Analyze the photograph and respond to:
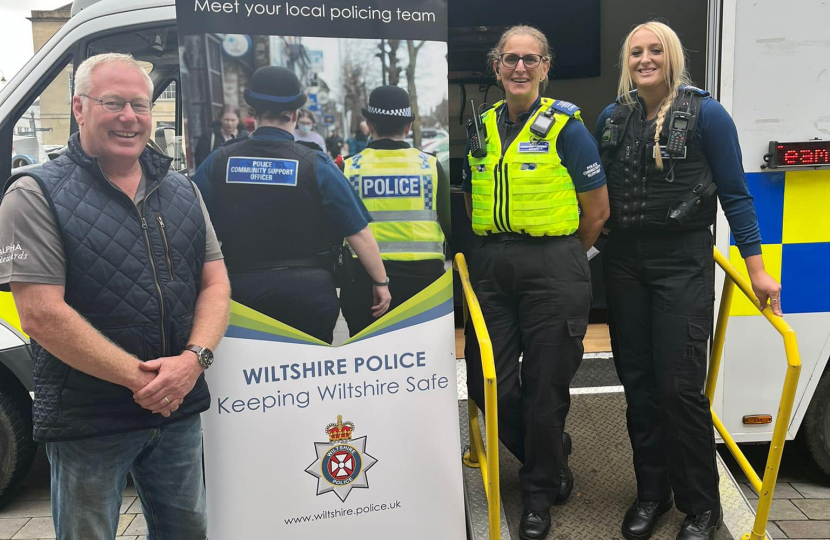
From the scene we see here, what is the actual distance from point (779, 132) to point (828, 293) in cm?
68

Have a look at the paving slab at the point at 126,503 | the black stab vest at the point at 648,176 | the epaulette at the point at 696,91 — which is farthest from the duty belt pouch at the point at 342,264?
the paving slab at the point at 126,503

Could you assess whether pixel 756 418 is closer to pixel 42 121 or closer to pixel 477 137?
pixel 477 137

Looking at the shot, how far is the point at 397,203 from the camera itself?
2.13 m

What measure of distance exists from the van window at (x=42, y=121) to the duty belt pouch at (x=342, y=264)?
1.34 meters

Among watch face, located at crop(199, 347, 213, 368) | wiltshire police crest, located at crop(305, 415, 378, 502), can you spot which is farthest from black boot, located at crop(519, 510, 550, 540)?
watch face, located at crop(199, 347, 213, 368)

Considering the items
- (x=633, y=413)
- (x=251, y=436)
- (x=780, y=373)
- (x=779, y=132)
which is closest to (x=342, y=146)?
(x=251, y=436)

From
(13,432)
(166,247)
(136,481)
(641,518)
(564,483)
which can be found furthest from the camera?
(13,432)

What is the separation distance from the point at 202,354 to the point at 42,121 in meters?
1.45

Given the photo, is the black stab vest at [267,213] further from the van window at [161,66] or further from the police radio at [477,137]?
the van window at [161,66]

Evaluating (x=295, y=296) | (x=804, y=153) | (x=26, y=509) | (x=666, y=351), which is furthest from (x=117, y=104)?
(x=804, y=153)

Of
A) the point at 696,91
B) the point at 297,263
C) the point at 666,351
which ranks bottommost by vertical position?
the point at 666,351

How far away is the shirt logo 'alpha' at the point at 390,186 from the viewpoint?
2.11 meters

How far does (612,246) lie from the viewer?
95.4 inches

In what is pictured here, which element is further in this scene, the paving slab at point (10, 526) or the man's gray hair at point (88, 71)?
the paving slab at point (10, 526)
